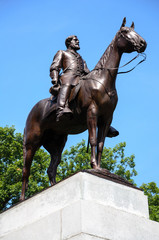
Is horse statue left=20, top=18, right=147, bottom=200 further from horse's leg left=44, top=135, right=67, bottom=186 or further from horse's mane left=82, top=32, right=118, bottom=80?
horse's leg left=44, top=135, right=67, bottom=186

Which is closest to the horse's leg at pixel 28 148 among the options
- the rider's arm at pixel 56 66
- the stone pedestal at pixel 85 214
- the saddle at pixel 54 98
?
the saddle at pixel 54 98

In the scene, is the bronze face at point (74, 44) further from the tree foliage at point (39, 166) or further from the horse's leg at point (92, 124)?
the tree foliage at point (39, 166)

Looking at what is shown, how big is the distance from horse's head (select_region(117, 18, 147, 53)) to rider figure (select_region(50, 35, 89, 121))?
4.62 feet

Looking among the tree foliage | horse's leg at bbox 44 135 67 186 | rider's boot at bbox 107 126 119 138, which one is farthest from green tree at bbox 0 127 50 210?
rider's boot at bbox 107 126 119 138

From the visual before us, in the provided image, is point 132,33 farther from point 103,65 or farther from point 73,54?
point 73,54

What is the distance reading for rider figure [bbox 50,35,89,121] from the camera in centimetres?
928

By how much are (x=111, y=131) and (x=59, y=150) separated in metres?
1.78

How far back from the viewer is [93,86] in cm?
897

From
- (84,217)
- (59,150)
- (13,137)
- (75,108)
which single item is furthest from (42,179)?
(84,217)

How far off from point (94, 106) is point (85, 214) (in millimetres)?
2714

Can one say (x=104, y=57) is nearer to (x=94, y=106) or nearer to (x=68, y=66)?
(x=68, y=66)

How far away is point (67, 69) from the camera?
1017cm

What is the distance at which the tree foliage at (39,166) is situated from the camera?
939 inches

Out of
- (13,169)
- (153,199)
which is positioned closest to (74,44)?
(13,169)
